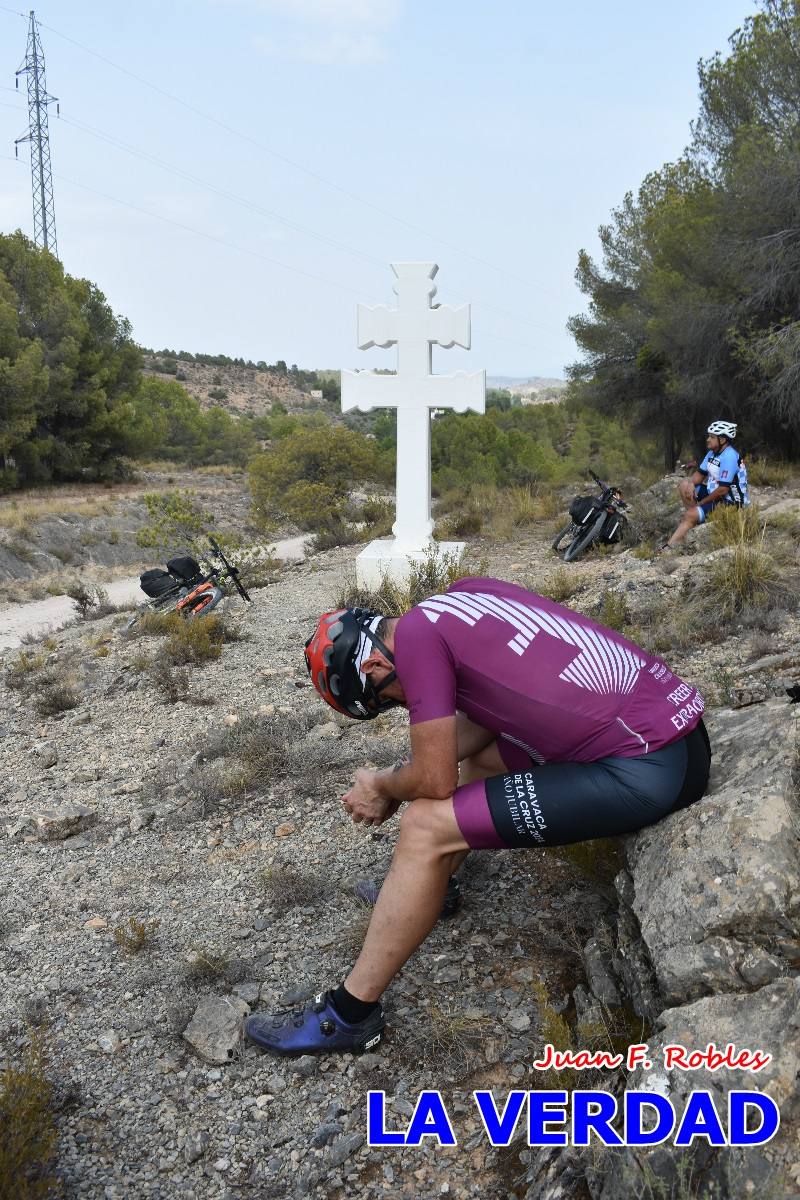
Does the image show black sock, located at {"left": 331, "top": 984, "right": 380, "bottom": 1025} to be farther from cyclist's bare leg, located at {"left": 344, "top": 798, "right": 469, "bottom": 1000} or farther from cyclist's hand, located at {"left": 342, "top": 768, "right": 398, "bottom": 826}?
cyclist's hand, located at {"left": 342, "top": 768, "right": 398, "bottom": 826}

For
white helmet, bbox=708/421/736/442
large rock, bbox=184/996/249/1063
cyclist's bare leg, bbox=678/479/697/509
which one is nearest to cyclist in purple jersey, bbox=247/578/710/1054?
large rock, bbox=184/996/249/1063

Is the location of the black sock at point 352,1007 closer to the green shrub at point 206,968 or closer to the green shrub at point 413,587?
the green shrub at point 206,968

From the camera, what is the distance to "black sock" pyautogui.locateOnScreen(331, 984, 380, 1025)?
2.29 meters

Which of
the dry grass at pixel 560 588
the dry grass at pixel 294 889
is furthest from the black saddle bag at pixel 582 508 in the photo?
the dry grass at pixel 294 889

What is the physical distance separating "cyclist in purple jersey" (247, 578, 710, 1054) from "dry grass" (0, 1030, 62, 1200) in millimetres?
750

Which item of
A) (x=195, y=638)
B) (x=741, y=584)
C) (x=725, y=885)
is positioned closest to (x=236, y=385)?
(x=195, y=638)

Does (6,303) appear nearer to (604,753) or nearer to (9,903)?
(9,903)

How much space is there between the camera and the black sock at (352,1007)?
90.0 inches

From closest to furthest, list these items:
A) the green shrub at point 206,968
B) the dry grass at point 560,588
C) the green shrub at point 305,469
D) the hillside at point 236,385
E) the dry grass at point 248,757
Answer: the green shrub at point 206,968 → the dry grass at point 248,757 → the dry grass at point 560,588 → the green shrub at point 305,469 → the hillside at point 236,385

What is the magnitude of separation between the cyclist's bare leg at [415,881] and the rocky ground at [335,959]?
1.00 feet

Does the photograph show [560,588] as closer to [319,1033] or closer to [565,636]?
[565,636]

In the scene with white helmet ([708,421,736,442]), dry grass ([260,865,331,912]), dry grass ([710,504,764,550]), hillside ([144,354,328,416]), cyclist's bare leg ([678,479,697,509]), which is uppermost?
hillside ([144,354,328,416])

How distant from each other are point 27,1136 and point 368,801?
3.55 feet

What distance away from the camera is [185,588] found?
824 centimetres
